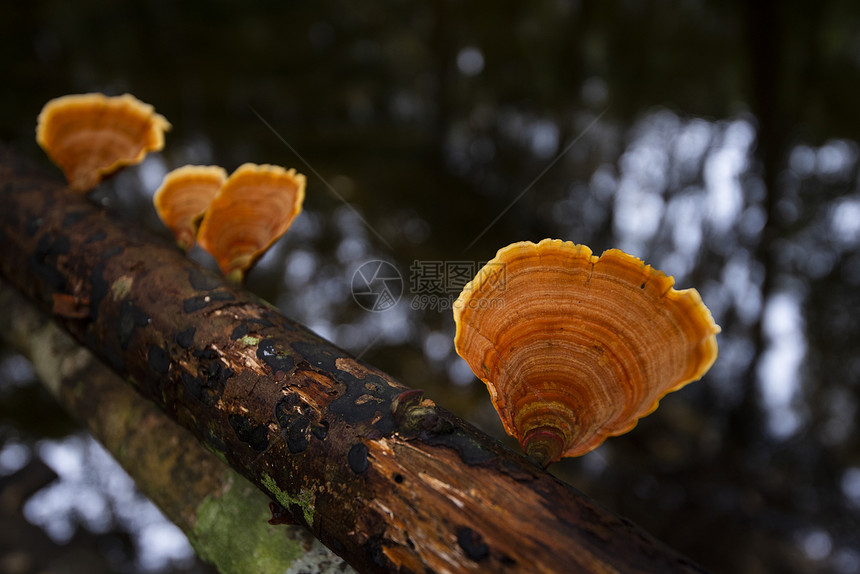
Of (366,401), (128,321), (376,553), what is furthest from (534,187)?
(376,553)

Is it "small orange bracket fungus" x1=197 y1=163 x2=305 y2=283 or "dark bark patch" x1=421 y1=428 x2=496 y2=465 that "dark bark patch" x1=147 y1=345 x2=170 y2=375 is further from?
"dark bark patch" x1=421 y1=428 x2=496 y2=465

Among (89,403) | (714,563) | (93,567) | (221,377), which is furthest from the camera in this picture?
(714,563)

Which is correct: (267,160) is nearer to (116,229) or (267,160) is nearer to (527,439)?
(116,229)

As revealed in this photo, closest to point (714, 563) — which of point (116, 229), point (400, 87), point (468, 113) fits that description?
point (116, 229)

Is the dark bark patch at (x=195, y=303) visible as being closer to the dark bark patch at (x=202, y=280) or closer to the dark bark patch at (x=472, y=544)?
the dark bark patch at (x=202, y=280)

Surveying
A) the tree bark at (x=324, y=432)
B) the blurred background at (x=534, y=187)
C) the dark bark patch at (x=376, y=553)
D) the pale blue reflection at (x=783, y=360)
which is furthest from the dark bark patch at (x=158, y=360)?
the pale blue reflection at (x=783, y=360)

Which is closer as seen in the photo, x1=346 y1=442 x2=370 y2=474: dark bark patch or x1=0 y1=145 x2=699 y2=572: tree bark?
x1=0 y1=145 x2=699 y2=572: tree bark
